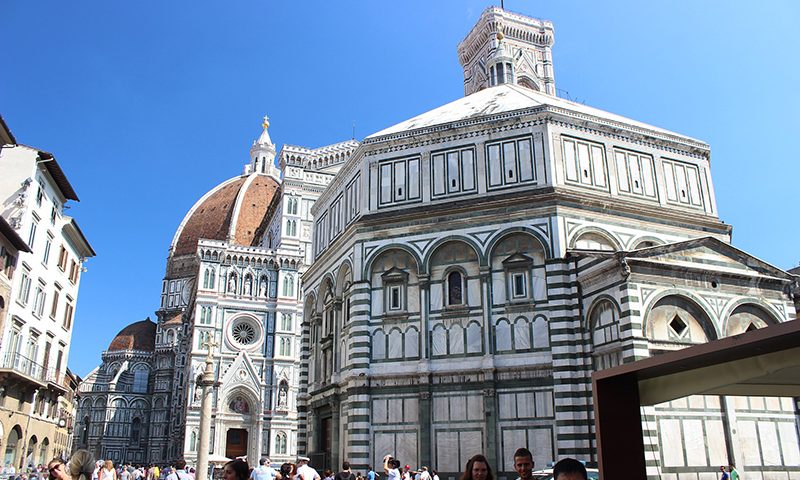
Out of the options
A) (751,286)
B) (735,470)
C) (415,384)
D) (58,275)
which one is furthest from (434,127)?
(58,275)

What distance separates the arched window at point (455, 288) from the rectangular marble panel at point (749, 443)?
825 cm

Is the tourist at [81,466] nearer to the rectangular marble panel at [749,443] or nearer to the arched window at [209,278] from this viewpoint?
the rectangular marble panel at [749,443]

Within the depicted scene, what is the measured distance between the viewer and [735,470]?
669 inches

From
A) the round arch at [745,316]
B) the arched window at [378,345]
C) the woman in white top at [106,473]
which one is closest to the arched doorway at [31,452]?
the arched window at [378,345]

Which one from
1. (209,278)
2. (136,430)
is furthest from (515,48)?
(136,430)

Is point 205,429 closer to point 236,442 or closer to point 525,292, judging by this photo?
point 525,292

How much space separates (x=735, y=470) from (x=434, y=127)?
13360 mm

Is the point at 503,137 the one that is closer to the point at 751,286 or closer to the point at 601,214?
the point at 601,214

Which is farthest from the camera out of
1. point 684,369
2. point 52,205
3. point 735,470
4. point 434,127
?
point 52,205

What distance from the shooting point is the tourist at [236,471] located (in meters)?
5.09

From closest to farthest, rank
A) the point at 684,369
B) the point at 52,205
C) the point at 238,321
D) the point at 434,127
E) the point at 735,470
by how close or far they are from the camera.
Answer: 1. the point at 684,369
2. the point at 735,470
3. the point at 434,127
4. the point at 52,205
5. the point at 238,321

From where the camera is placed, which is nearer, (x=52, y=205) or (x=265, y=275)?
(x=52, y=205)

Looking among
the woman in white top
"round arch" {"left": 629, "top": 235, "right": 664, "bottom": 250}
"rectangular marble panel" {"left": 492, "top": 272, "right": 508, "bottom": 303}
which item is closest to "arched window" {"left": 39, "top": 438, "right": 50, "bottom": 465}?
the woman in white top

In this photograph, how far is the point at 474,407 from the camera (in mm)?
19734
